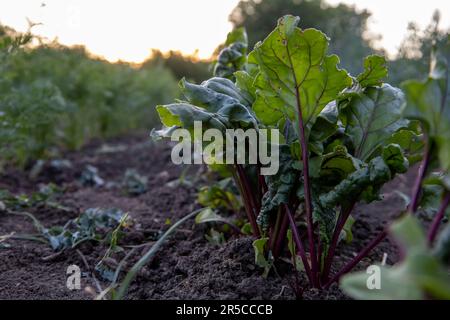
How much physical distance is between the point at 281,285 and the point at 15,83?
166 inches

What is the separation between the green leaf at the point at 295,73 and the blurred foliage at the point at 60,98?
170 cm

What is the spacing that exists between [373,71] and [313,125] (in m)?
0.29

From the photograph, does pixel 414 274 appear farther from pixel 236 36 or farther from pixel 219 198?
pixel 236 36

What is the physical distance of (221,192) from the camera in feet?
8.36

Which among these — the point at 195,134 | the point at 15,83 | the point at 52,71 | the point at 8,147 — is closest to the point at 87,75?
the point at 52,71

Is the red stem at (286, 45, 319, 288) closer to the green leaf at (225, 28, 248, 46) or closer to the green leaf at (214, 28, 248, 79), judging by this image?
the green leaf at (214, 28, 248, 79)

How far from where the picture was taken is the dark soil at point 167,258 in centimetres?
166

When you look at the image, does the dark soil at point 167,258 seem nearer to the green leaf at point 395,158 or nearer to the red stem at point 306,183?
the red stem at point 306,183

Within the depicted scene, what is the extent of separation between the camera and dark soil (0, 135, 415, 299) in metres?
1.66

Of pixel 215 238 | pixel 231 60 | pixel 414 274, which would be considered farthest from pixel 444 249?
pixel 231 60

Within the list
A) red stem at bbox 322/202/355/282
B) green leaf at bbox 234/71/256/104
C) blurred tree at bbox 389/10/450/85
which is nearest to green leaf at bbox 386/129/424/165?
red stem at bbox 322/202/355/282

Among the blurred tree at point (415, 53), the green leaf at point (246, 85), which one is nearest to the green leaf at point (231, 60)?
the green leaf at point (246, 85)

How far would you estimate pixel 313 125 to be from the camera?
65.9 inches

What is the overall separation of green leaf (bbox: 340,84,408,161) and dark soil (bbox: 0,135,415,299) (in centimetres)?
55
